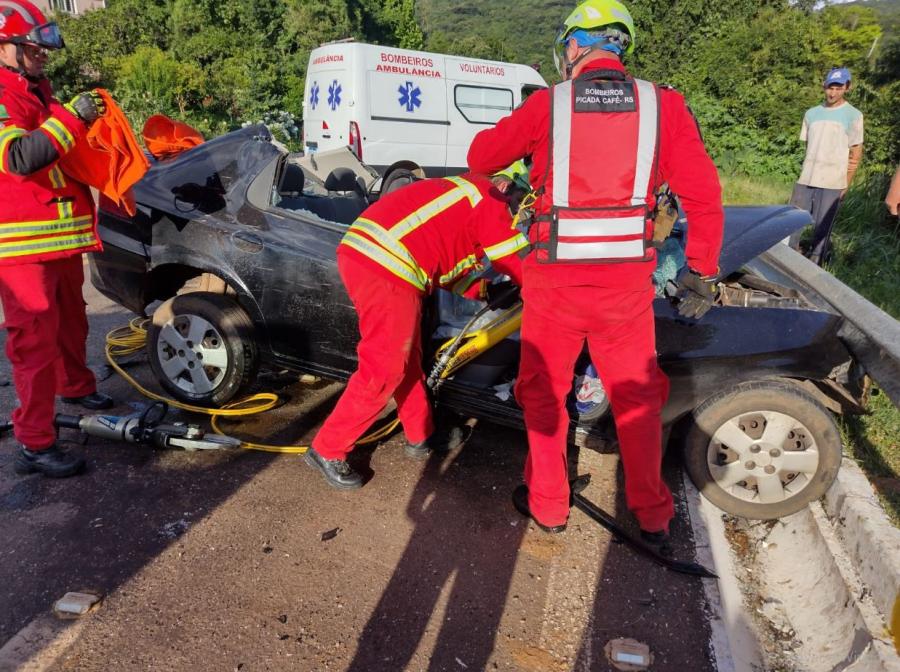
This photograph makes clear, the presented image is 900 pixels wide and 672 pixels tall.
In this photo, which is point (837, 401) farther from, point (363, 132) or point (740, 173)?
point (740, 173)

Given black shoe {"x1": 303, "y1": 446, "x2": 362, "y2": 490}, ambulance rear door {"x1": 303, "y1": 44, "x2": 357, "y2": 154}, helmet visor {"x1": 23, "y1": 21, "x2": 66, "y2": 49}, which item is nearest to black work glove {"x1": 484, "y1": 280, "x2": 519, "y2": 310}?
black shoe {"x1": 303, "y1": 446, "x2": 362, "y2": 490}

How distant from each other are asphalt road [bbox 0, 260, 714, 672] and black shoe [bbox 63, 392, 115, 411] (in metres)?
0.45

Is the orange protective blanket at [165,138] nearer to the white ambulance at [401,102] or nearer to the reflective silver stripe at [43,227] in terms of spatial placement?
the reflective silver stripe at [43,227]

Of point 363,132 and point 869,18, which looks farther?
point 869,18

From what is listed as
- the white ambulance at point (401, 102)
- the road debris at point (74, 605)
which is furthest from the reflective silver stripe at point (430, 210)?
the white ambulance at point (401, 102)

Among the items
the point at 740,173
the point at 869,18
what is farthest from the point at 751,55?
the point at 869,18

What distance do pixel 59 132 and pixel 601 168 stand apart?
7.37ft

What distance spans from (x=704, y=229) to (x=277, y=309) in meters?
2.14

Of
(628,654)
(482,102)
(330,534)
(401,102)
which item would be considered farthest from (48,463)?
→ (482,102)

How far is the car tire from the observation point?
3475 mm

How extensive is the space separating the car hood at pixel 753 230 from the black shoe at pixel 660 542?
44.8 inches

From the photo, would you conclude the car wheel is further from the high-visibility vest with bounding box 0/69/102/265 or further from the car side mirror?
the high-visibility vest with bounding box 0/69/102/265

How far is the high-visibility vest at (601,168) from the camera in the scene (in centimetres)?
223

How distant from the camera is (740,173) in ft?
44.3
